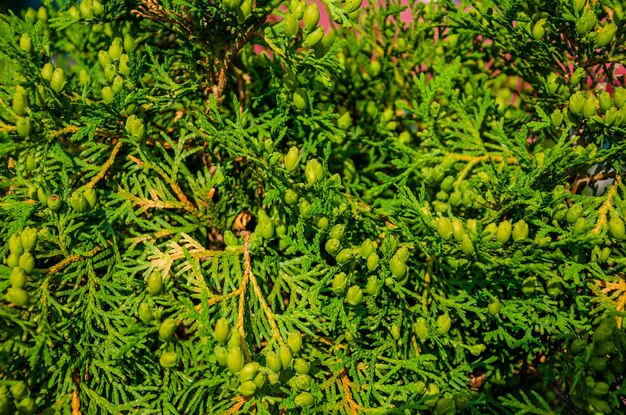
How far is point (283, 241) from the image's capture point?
1371mm

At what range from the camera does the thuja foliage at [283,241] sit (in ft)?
3.93

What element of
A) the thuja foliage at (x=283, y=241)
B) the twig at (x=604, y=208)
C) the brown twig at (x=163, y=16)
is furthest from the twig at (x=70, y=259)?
the twig at (x=604, y=208)

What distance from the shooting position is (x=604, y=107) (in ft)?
4.49

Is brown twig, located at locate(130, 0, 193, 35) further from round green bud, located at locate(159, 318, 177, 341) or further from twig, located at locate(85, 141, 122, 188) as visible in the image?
round green bud, located at locate(159, 318, 177, 341)

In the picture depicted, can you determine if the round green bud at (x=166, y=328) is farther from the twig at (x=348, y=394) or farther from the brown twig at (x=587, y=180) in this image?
the brown twig at (x=587, y=180)

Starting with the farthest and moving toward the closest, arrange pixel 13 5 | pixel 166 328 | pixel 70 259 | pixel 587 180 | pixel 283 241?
pixel 13 5 → pixel 587 180 → pixel 283 241 → pixel 70 259 → pixel 166 328

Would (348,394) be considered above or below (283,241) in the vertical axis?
below

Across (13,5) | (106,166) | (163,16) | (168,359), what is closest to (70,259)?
(106,166)

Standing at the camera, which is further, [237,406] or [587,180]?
[587,180]

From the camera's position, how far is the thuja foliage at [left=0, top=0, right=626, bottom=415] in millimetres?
1198

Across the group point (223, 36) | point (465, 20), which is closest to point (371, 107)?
point (465, 20)

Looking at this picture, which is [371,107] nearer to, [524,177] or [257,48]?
[524,177]

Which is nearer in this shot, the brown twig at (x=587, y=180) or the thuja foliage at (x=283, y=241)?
the thuja foliage at (x=283, y=241)

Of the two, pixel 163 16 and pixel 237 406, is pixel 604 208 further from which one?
pixel 163 16
